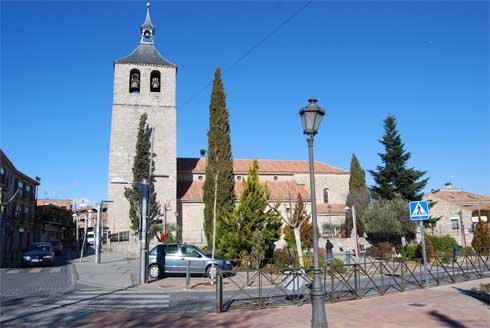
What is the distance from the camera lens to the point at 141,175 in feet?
115

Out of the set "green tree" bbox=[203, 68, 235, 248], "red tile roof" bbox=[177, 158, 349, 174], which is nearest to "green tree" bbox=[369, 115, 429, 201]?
"red tile roof" bbox=[177, 158, 349, 174]

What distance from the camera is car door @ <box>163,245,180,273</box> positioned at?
1650 cm

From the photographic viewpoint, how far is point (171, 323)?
26.7 ft

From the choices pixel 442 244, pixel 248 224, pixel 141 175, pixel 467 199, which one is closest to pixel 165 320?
pixel 248 224

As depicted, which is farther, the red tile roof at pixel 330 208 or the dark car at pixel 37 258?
the red tile roof at pixel 330 208

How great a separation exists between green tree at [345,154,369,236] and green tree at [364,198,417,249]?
7040 mm

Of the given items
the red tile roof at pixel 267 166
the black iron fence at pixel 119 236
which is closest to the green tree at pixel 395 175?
the red tile roof at pixel 267 166

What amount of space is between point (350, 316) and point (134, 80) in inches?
1320

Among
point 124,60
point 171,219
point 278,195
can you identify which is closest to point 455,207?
point 278,195

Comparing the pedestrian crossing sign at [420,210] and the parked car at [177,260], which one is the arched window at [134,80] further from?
the pedestrian crossing sign at [420,210]

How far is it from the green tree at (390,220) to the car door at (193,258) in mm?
20208

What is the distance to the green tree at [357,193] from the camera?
135 ft

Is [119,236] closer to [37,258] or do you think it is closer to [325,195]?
[37,258]

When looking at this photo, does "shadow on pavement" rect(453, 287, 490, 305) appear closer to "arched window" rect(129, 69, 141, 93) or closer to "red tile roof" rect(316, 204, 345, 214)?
"red tile roof" rect(316, 204, 345, 214)
